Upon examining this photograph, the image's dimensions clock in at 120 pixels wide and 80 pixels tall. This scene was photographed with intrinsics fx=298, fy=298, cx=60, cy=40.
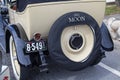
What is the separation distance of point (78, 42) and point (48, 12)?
724mm

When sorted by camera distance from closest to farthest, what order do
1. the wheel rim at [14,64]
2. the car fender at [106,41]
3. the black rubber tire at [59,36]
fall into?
the black rubber tire at [59,36] < the wheel rim at [14,64] < the car fender at [106,41]

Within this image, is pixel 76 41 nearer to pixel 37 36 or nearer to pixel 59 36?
pixel 59 36

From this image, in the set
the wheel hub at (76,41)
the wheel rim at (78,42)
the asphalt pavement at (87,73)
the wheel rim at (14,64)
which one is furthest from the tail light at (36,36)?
the asphalt pavement at (87,73)

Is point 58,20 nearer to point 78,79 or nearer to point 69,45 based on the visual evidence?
point 69,45

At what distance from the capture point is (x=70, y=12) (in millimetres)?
4906

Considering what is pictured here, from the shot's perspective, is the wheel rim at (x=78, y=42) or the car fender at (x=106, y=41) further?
the car fender at (x=106, y=41)

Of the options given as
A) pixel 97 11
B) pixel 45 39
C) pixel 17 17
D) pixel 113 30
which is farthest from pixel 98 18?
pixel 113 30

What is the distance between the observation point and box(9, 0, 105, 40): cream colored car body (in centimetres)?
473

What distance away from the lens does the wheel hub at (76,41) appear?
16.3ft

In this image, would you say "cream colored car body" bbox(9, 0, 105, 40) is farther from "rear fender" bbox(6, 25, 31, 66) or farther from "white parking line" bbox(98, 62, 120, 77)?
"white parking line" bbox(98, 62, 120, 77)

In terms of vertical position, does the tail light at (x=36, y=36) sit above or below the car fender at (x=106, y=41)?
above

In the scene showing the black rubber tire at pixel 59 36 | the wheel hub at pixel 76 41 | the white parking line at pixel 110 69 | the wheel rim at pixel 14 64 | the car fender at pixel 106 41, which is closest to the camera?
the black rubber tire at pixel 59 36

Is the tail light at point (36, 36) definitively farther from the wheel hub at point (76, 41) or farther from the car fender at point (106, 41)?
the car fender at point (106, 41)

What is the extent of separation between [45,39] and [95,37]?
0.84 meters
